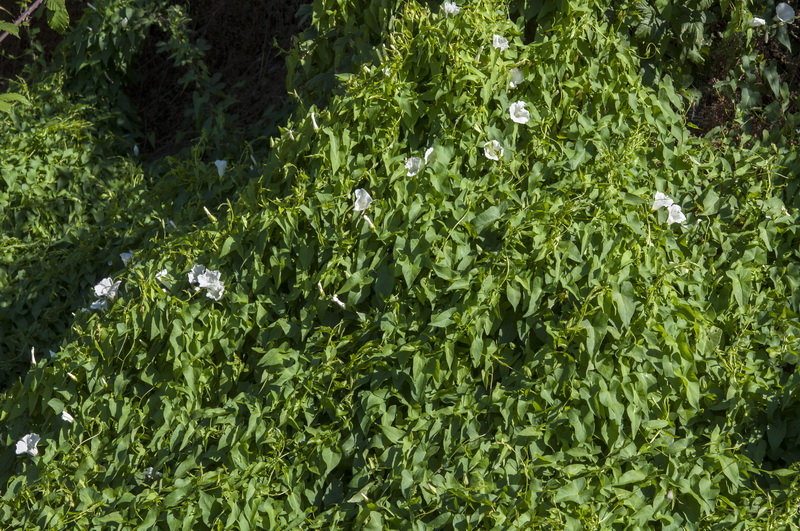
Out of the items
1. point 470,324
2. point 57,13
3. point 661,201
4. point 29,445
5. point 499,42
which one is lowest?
point 29,445

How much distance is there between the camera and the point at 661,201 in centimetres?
254

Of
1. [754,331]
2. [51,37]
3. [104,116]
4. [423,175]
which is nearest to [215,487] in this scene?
[423,175]

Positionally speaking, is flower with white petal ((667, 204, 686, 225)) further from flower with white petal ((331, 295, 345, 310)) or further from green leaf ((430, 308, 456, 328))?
flower with white petal ((331, 295, 345, 310))

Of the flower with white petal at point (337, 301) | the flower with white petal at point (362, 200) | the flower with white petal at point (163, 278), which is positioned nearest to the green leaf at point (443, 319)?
the flower with white petal at point (337, 301)

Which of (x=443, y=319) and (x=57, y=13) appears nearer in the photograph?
(x=57, y=13)

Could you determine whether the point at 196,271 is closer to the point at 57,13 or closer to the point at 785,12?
the point at 57,13

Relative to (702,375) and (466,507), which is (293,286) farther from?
(702,375)

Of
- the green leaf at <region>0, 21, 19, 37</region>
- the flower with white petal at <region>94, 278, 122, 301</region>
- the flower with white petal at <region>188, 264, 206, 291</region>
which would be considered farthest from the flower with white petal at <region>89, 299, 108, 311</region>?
the green leaf at <region>0, 21, 19, 37</region>

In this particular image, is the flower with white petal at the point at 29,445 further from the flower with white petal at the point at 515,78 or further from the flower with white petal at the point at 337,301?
the flower with white petal at the point at 515,78

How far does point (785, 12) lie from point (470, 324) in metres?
1.79

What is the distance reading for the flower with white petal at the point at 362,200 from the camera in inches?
Result: 103

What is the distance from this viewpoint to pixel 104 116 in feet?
15.6

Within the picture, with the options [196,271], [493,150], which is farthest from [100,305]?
[493,150]

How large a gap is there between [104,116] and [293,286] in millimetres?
2597
